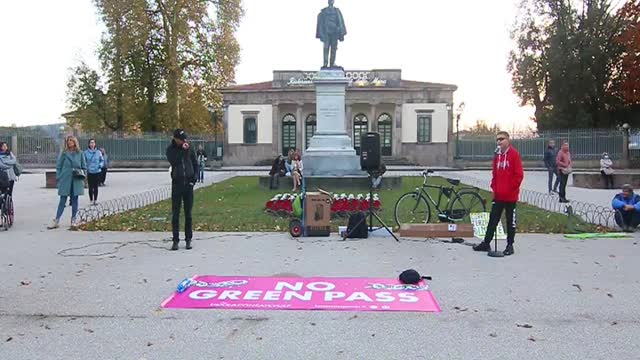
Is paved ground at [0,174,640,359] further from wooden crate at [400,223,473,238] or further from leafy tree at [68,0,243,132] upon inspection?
leafy tree at [68,0,243,132]

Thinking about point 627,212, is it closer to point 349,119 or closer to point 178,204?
point 178,204

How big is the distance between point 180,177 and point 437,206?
224 inches

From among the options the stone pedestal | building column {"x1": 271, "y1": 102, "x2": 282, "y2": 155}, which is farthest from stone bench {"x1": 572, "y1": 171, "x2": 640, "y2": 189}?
building column {"x1": 271, "y1": 102, "x2": 282, "y2": 155}

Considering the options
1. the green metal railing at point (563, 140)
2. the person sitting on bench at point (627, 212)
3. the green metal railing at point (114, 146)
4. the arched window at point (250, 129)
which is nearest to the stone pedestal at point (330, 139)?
the person sitting on bench at point (627, 212)

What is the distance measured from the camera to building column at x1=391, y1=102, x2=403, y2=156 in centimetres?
5112

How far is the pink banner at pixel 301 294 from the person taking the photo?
647cm

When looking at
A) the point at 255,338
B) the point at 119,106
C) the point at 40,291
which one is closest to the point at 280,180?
the point at 40,291

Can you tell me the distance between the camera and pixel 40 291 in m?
7.20

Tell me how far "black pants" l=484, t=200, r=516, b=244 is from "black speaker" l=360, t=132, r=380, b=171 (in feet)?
8.30

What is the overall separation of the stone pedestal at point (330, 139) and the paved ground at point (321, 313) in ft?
41.8

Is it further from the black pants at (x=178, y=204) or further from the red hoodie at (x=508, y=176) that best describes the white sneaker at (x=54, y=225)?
the red hoodie at (x=508, y=176)

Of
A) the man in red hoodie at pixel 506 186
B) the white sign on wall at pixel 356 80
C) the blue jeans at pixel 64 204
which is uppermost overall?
the white sign on wall at pixel 356 80

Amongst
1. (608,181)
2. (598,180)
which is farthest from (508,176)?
(598,180)

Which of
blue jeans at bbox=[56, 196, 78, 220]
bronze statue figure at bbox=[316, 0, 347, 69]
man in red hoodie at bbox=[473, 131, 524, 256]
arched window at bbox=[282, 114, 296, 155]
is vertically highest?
bronze statue figure at bbox=[316, 0, 347, 69]
